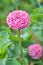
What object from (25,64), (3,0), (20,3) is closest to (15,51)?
(25,64)

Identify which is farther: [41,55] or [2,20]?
[2,20]

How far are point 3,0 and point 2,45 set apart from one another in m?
1.71

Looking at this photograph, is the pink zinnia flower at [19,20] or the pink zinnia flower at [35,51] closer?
the pink zinnia flower at [19,20]

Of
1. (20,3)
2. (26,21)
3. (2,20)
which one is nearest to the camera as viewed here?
(26,21)

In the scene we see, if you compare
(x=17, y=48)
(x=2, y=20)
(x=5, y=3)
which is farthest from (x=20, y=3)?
(x=17, y=48)

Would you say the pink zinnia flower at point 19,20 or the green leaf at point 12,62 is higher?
the pink zinnia flower at point 19,20

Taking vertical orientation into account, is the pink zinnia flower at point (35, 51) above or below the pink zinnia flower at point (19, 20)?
below

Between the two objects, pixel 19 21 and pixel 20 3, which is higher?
pixel 19 21

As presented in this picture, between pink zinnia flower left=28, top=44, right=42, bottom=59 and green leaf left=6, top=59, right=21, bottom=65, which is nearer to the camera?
green leaf left=6, top=59, right=21, bottom=65

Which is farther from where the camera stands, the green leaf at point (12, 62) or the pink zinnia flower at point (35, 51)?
the pink zinnia flower at point (35, 51)

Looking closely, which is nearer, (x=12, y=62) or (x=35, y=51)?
(x=12, y=62)

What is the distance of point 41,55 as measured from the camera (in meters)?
0.97

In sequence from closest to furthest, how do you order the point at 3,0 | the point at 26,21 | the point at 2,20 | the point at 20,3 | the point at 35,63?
the point at 26,21 → the point at 35,63 → the point at 2,20 → the point at 3,0 → the point at 20,3

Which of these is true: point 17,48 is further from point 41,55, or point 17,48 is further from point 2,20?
point 2,20
